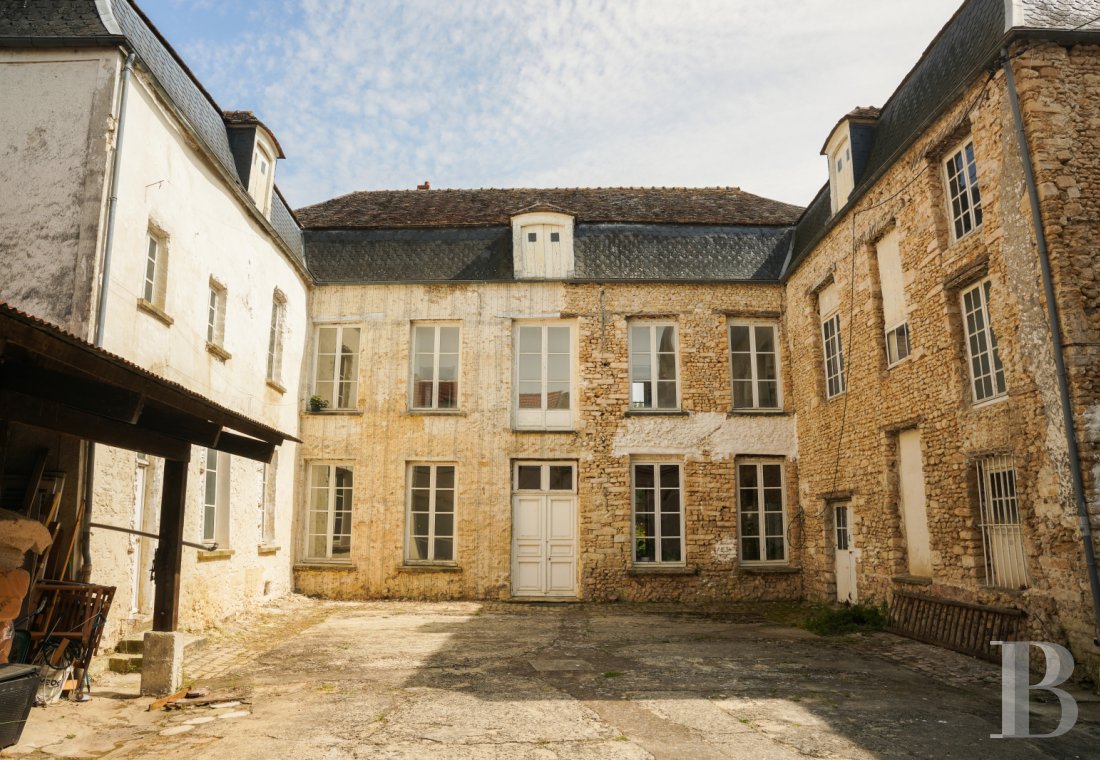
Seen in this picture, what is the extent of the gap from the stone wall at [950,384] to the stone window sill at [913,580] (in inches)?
1.6

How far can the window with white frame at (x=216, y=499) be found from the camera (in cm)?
1084

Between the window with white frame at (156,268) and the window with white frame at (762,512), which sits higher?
the window with white frame at (156,268)

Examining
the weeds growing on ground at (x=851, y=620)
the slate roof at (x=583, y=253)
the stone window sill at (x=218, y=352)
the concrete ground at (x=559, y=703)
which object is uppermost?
the slate roof at (x=583, y=253)

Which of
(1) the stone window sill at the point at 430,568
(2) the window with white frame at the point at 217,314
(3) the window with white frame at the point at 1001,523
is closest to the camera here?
(3) the window with white frame at the point at 1001,523

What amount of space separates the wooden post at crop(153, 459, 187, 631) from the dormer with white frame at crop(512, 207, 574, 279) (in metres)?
8.99

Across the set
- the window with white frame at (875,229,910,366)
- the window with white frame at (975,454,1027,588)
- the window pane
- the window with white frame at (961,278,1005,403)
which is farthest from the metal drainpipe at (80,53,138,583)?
the window with white frame at (875,229,910,366)

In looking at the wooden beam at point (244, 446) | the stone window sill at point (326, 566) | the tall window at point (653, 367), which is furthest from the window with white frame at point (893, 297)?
the stone window sill at point (326, 566)

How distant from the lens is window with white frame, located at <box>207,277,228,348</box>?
10984 millimetres

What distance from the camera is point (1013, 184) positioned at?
8117 mm

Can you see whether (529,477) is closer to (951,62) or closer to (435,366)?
(435,366)

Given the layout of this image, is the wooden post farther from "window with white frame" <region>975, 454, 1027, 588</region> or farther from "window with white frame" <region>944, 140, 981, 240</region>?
"window with white frame" <region>944, 140, 981, 240</region>

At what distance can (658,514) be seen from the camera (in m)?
14.4

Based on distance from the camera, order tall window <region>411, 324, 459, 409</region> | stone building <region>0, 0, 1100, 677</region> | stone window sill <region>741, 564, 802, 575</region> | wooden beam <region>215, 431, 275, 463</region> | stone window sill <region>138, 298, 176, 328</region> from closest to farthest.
→ wooden beam <region>215, 431, 275, 463</region>
stone building <region>0, 0, 1100, 677</region>
stone window sill <region>138, 298, 176, 328</region>
stone window sill <region>741, 564, 802, 575</region>
tall window <region>411, 324, 459, 409</region>

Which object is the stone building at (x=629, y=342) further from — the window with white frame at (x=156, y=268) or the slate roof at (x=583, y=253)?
the window with white frame at (x=156, y=268)
